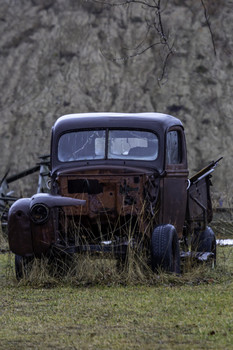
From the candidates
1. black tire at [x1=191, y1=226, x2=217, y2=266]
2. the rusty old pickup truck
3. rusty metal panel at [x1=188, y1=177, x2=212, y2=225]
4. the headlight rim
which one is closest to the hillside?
rusty metal panel at [x1=188, y1=177, x2=212, y2=225]

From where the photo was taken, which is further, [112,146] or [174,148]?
[174,148]

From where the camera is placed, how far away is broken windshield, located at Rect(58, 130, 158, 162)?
1082cm

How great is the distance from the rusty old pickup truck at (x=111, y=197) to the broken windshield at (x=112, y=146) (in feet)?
0.04

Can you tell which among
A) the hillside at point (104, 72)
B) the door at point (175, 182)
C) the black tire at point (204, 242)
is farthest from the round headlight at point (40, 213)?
the hillside at point (104, 72)

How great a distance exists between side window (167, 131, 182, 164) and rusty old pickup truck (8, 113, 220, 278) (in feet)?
0.05

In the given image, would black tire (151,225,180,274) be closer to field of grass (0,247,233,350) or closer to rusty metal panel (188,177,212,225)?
field of grass (0,247,233,350)

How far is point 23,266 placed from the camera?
1006cm

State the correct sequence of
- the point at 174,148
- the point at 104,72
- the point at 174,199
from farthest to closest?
the point at 104,72 < the point at 174,148 < the point at 174,199

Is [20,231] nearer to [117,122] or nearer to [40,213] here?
[40,213]

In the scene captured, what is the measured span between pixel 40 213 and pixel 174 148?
8.46 feet

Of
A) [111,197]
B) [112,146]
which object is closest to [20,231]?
[111,197]

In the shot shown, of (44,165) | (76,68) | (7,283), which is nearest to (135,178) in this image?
(7,283)

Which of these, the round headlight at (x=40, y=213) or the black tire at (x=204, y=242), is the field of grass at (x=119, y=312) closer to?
the round headlight at (x=40, y=213)

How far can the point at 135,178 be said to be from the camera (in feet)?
33.5
